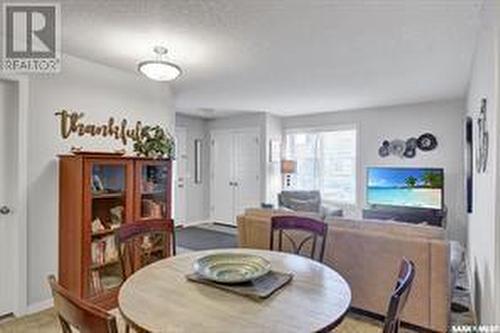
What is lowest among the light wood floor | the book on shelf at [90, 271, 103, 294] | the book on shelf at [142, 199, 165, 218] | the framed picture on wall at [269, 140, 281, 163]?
the light wood floor

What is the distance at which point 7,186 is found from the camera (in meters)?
2.87

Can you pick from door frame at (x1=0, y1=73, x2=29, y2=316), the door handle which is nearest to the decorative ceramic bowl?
door frame at (x1=0, y1=73, x2=29, y2=316)

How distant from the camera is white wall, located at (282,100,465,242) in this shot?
17.1 ft

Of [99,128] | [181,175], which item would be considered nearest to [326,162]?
[181,175]

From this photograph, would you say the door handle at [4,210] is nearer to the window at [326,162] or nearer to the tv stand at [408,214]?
the tv stand at [408,214]

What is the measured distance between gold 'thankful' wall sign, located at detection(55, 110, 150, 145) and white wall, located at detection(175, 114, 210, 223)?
3188 mm

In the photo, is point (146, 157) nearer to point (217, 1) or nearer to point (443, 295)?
point (217, 1)

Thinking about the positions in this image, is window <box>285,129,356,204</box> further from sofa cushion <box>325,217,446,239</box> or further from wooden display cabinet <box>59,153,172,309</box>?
wooden display cabinet <box>59,153,172,309</box>

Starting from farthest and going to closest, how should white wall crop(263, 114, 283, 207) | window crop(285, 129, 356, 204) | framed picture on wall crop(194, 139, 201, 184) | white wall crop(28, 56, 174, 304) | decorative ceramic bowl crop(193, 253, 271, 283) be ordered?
framed picture on wall crop(194, 139, 201, 184) < white wall crop(263, 114, 283, 207) < window crop(285, 129, 356, 204) < white wall crop(28, 56, 174, 304) < decorative ceramic bowl crop(193, 253, 271, 283)

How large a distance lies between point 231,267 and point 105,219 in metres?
1.97

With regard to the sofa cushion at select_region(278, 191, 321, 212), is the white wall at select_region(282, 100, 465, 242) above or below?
above

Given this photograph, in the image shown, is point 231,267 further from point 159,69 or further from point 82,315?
point 159,69

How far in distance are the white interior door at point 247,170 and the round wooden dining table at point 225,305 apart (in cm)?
510

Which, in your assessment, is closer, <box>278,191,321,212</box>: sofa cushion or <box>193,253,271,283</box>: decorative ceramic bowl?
<box>193,253,271,283</box>: decorative ceramic bowl
